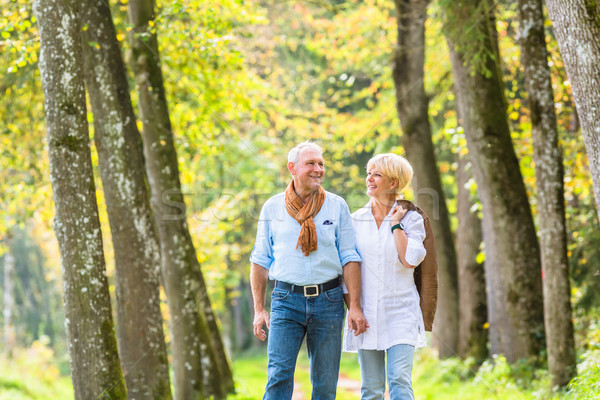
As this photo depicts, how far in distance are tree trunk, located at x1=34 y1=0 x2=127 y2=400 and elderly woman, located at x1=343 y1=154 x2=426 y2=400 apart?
7.15ft

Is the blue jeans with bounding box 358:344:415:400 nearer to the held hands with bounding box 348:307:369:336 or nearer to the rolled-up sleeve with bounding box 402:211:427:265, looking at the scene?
the held hands with bounding box 348:307:369:336

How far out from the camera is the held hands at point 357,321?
468 centimetres

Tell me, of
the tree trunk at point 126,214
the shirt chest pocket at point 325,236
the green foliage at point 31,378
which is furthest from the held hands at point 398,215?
the green foliage at point 31,378

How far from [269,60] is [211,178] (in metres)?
5.12

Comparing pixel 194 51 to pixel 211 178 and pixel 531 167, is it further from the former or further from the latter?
pixel 211 178

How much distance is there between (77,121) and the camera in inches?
224

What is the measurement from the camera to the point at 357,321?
A: 4680mm

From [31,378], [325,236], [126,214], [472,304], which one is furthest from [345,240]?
[31,378]

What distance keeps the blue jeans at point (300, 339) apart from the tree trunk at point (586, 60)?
222 centimetres

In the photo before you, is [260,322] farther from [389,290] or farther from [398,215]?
[398,215]

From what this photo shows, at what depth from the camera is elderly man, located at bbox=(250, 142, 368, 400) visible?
4637 mm

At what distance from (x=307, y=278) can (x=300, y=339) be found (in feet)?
1.51

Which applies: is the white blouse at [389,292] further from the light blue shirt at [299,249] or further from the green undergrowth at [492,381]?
the green undergrowth at [492,381]

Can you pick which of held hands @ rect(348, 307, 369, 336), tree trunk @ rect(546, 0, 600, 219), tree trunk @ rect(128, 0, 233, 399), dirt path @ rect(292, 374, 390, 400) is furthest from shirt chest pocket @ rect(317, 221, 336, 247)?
dirt path @ rect(292, 374, 390, 400)
